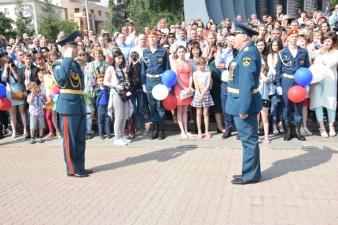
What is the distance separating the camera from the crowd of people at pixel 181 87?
286 inches

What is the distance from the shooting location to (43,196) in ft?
16.3

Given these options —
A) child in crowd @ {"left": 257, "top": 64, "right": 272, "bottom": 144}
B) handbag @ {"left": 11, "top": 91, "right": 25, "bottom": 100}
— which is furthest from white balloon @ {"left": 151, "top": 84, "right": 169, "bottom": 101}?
handbag @ {"left": 11, "top": 91, "right": 25, "bottom": 100}

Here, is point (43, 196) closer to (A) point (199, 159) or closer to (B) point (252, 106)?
(A) point (199, 159)

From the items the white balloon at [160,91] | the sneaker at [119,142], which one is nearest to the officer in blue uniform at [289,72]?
the white balloon at [160,91]

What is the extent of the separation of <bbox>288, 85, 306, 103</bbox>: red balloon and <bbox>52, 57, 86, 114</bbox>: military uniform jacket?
3.61m

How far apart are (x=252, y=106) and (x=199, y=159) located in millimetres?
1658

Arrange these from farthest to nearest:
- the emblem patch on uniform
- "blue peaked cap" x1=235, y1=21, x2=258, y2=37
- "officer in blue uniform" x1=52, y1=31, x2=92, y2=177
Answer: "officer in blue uniform" x1=52, y1=31, x2=92, y2=177
"blue peaked cap" x1=235, y1=21, x2=258, y2=37
the emblem patch on uniform

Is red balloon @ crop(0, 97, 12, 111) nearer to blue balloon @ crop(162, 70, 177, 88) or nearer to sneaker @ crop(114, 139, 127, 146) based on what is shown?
sneaker @ crop(114, 139, 127, 146)

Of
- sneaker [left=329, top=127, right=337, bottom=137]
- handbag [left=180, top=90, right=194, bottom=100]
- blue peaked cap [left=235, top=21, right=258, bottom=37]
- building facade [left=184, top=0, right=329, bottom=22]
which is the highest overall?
building facade [left=184, top=0, right=329, bottom=22]

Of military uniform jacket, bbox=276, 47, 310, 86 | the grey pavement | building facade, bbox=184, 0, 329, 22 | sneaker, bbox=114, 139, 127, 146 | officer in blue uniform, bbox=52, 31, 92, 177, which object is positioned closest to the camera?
the grey pavement

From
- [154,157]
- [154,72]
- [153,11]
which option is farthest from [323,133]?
[153,11]

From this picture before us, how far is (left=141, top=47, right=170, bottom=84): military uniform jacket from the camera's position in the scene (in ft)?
24.9

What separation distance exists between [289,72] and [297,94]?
1.45 ft

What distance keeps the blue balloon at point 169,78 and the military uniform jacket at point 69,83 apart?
201 cm
